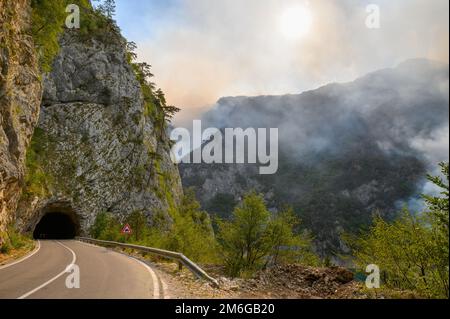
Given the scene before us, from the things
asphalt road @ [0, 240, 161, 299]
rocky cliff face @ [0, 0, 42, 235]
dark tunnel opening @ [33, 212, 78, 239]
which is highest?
rocky cliff face @ [0, 0, 42, 235]

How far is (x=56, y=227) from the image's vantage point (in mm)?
64000

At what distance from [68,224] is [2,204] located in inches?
1464

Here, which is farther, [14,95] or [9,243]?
[14,95]

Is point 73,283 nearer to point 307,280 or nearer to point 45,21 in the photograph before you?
point 307,280

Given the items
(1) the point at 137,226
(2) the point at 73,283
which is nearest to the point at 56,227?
(1) the point at 137,226

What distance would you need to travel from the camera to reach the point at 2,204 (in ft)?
75.2

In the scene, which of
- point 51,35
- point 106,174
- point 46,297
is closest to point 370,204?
point 106,174

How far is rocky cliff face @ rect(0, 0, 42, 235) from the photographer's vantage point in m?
23.0

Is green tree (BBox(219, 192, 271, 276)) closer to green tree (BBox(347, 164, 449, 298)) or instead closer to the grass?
green tree (BBox(347, 164, 449, 298))

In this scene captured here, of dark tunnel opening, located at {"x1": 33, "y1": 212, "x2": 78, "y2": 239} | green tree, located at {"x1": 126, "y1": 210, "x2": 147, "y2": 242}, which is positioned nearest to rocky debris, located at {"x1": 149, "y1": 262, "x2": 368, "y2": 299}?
green tree, located at {"x1": 126, "y1": 210, "x2": 147, "y2": 242}

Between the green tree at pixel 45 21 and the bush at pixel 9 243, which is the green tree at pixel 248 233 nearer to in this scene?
the bush at pixel 9 243

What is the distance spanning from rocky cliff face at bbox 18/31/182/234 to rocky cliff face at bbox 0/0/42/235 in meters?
14.9

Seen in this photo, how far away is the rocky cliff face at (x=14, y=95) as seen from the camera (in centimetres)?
2297

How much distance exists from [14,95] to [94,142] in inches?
1126
